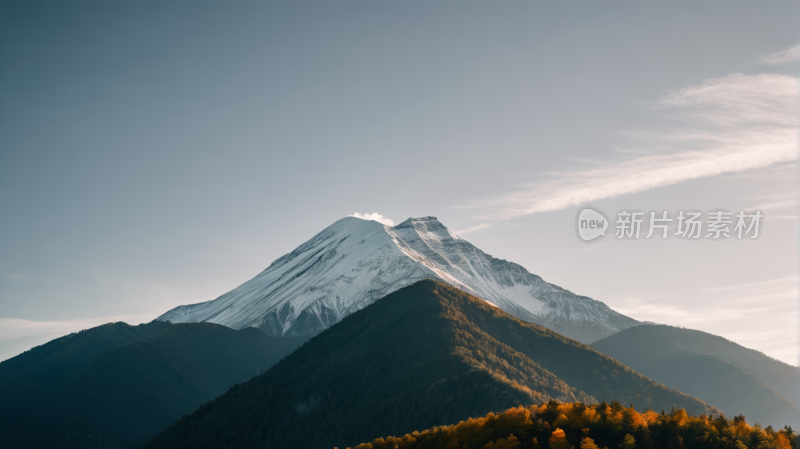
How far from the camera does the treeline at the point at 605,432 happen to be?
143m

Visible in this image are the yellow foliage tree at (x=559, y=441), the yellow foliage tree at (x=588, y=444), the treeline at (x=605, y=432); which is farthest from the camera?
the yellow foliage tree at (x=559, y=441)

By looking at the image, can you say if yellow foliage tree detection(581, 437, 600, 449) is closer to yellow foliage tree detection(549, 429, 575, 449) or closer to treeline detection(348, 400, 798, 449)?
treeline detection(348, 400, 798, 449)

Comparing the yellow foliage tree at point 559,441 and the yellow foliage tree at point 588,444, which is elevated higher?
the yellow foliage tree at point 559,441

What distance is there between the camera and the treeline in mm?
142875

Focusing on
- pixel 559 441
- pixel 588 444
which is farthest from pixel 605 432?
pixel 559 441

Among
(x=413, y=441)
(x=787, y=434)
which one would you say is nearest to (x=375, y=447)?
(x=413, y=441)

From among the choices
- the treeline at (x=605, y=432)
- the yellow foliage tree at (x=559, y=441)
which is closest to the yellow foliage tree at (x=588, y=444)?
the treeline at (x=605, y=432)

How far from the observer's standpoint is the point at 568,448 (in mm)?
146625

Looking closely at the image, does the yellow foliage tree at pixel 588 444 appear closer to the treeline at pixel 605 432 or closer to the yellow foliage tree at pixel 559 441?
the treeline at pixel 605 432

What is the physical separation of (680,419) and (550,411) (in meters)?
35.0

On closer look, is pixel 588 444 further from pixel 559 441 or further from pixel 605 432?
pixel 605 432

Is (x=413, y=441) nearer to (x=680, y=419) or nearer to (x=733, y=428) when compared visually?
(x=680, y=419)

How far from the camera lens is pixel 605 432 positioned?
153 m

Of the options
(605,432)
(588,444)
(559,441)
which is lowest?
(605,432)
